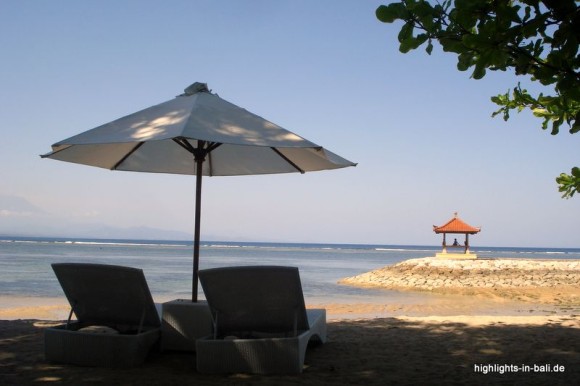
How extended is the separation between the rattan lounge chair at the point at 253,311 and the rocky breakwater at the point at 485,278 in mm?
12977

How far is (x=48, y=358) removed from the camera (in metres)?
4.18

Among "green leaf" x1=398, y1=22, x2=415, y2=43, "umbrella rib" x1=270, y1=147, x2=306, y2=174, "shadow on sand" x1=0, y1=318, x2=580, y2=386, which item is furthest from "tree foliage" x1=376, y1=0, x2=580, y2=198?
"umbrella rib" x1=270, y1=147, x2=306, y2=174

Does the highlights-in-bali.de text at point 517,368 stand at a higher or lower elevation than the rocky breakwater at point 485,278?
higher

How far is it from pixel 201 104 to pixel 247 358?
1.93 metres

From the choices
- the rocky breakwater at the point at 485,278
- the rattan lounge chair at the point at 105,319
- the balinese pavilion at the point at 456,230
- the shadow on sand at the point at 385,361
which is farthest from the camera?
the balinese pavilion at the point at 456,230

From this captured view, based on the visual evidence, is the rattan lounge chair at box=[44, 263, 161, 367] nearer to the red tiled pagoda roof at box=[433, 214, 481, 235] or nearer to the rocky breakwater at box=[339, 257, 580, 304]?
the rocky breakwater at box=[339, 257, 580, 304]

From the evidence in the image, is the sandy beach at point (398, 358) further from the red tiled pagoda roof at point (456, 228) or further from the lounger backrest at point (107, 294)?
the red tiled pagoda roof at point (456, 228)

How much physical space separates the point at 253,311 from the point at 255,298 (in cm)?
12

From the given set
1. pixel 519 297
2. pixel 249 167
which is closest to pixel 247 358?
pixel 249 167

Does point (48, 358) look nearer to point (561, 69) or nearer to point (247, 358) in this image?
point (247, 358)

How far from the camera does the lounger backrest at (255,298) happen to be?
387 cm

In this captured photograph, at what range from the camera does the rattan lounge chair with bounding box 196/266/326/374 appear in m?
3.88

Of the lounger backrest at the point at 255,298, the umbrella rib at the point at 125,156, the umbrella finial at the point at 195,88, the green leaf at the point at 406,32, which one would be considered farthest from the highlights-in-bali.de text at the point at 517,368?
the umbrella rib at the point at 125,156

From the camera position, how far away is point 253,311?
404 cm
